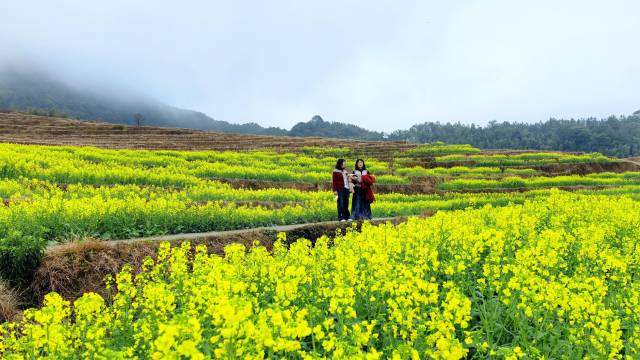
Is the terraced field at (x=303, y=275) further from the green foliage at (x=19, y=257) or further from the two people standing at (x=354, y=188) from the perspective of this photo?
the two people standing at (x=354, y=188)

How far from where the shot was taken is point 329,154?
42156 mm

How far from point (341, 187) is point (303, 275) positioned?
28.6ft

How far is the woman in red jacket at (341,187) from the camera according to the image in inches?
551

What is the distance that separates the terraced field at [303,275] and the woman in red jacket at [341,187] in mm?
943

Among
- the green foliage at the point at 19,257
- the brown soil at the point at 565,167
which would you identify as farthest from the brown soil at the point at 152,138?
the green foliage at the point at 19,257

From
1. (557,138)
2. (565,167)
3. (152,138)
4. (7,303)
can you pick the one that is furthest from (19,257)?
(557,138)

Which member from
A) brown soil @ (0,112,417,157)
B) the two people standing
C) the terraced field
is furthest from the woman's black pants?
brown soil @ (0,112,417,157)

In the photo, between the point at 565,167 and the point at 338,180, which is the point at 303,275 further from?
the point at 565,167

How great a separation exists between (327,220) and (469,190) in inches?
614

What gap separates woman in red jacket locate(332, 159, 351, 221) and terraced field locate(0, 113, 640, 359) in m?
0.94

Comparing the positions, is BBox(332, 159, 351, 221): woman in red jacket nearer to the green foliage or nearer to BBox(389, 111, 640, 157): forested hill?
the green foliage

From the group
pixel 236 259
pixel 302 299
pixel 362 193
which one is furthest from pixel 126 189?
pixel 302 299

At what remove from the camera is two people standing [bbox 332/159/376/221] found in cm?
1406

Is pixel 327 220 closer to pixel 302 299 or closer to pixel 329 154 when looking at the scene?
pixel 302 299
